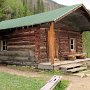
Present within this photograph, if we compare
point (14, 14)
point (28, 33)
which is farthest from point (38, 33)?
point (14, 14)

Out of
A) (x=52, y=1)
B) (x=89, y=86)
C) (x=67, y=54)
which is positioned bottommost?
(x=89, y=86)

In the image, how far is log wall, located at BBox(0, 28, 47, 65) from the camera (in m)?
21.4

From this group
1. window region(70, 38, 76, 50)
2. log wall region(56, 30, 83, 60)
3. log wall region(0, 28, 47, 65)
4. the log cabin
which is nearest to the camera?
the log cabin

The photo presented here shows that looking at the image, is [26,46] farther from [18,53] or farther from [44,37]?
[44,37]

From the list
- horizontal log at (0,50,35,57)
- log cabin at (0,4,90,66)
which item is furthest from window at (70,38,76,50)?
horizontal log at (0,50,35,57)

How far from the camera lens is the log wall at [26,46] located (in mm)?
21422

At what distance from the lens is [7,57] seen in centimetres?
2411

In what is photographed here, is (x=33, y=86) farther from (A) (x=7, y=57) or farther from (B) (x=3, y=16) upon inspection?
(B) (x=3, y=16)

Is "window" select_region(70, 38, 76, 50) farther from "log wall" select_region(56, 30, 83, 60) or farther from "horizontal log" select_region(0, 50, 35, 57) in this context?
"horizontal log" select_region(0, 50, 35, 57)

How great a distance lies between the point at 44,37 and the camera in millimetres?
21891

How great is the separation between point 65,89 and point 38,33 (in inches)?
364

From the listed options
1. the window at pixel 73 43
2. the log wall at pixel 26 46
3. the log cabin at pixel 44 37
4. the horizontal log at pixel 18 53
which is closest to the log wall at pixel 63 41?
the log cabin at pixel 44 37

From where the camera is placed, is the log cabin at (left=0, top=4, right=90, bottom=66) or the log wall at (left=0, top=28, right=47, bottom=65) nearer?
the log cabin at (left=0, top=4, right=90, bottom=66)

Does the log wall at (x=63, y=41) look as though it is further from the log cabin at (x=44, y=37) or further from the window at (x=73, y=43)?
the window at (x=73, y=43)
